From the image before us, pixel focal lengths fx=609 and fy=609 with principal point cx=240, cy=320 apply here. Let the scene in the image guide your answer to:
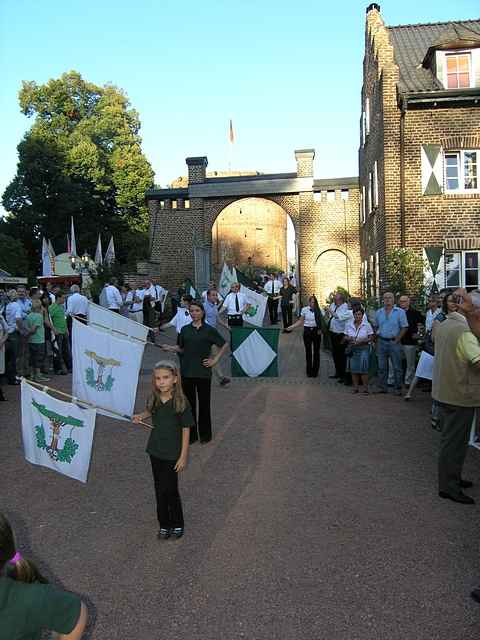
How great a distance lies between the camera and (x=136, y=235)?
44.7 meters

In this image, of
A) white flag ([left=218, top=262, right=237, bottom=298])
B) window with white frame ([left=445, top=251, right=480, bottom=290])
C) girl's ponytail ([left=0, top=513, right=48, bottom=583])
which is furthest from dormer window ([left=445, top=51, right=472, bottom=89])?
girl's ponytail ([left=0, top=513, right=48, bottom=583])

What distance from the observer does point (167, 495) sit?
16.6ft

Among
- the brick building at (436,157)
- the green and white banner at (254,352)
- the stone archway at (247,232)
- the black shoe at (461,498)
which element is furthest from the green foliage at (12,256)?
the black shoe at (461,498)

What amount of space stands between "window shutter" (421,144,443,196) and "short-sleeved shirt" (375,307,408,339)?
8567mm

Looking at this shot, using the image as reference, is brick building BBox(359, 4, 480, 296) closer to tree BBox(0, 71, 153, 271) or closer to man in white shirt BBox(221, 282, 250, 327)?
man in white shirt BBox(221, 282, 250, 327)

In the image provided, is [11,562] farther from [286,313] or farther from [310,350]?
[286,313]

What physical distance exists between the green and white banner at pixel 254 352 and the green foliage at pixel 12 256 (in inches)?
1122

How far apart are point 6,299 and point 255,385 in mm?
8797

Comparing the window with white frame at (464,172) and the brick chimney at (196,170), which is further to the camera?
the brick chimney at (196,170)

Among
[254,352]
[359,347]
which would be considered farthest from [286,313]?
[359,347]

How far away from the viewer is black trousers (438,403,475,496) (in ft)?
19.3

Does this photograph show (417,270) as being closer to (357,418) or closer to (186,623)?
(357,418)

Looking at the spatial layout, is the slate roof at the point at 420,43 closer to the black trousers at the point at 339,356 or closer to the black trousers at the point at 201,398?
the black trousers at the point at 339,356

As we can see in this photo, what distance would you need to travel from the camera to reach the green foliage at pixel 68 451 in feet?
19.5
